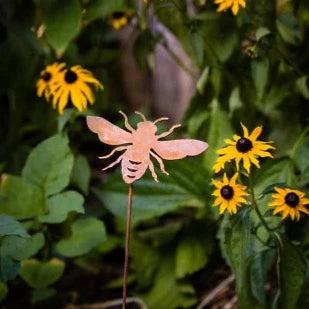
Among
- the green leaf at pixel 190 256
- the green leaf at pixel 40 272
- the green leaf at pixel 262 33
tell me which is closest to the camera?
the green leaf at pixel 262 33

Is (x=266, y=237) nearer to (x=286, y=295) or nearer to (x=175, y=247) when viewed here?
(x=286, y=295)

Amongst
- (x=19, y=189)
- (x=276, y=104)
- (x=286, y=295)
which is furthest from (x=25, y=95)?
(x=286, y=295)

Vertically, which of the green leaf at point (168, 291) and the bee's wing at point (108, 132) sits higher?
the bee's wing at point (108, 132)

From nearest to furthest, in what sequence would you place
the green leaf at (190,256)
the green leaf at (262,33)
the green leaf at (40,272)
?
the green leaf at (262,33) < the green leaf at (40,272) < the green leaf at (190,256)

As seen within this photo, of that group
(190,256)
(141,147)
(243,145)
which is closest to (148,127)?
(141,147)

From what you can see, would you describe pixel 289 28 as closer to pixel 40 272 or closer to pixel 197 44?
pixel 197 44

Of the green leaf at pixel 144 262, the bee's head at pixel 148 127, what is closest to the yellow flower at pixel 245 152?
the bee's head at pixel 148 127

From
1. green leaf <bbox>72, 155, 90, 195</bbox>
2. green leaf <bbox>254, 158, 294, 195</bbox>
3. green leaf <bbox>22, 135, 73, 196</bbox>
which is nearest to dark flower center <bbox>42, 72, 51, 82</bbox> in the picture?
green leaf <bbox>22, 135, 73, 196</bbox>

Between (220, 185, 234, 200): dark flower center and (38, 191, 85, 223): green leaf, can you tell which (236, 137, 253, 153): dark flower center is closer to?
(220, 185, 234, 200): dark flower center

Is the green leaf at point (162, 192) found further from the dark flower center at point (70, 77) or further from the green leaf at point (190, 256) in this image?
the dark flower center at point (70, 77)
